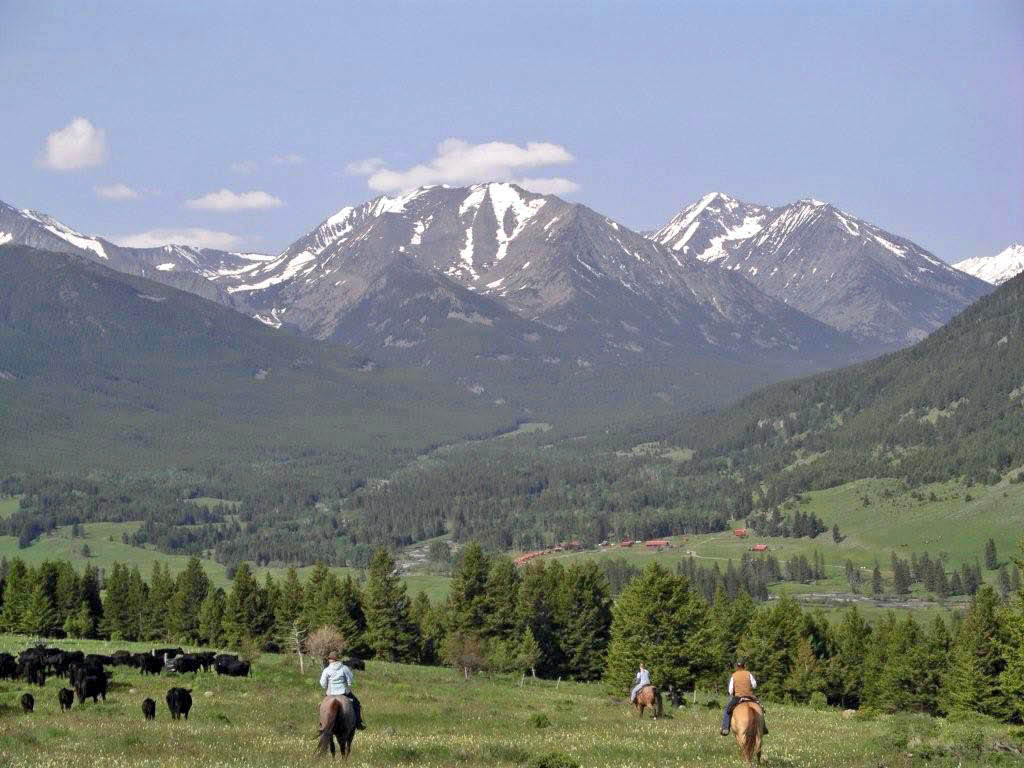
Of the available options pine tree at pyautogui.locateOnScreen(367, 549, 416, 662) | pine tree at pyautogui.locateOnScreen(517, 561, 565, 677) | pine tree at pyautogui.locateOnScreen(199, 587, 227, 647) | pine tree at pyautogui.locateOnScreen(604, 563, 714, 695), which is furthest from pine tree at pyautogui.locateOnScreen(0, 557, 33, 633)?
pine tree at pyautogui.locateOnScreen(604, 563, 714, 695)

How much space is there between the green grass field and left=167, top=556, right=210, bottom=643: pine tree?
54.7 metres

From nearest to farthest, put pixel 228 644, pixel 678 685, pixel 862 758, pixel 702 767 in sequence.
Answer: pixel 702 767, pixel 862 758, pixel 678 685, pixel 228 644

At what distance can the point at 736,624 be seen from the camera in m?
117

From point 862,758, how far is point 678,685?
5204 centimetres

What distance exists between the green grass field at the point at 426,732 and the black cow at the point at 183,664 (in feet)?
5.58

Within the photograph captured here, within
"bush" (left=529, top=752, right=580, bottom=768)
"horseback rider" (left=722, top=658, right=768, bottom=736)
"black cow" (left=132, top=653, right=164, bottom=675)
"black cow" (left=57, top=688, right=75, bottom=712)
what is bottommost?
"bush" (left=529, top=752, right=580, bottom=768)

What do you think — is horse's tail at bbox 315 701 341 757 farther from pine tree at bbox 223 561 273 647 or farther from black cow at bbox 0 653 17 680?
pine tree at bbox 223 561 273 647

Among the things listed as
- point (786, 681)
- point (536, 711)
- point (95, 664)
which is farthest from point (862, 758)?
point (786, 681)

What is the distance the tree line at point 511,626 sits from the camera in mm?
105312

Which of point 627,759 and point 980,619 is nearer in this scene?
point 627,759

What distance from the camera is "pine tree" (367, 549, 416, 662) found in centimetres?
11362

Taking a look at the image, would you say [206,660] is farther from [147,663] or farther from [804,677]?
[804,677]

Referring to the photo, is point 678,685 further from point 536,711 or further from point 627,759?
point 627,759

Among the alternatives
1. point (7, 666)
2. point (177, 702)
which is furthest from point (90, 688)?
point (7, 666)
